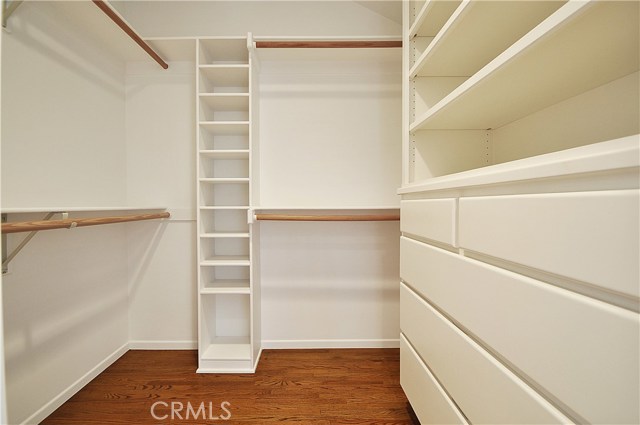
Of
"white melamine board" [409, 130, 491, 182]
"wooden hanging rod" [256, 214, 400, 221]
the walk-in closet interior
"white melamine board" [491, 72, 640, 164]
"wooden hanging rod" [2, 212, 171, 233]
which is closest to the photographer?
the walk-in closet interior

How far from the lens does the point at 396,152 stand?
6.91 feet

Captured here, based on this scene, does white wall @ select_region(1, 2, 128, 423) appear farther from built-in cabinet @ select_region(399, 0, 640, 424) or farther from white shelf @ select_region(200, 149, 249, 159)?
built-in cabinet @ select_region(399, 0, 640, 424)

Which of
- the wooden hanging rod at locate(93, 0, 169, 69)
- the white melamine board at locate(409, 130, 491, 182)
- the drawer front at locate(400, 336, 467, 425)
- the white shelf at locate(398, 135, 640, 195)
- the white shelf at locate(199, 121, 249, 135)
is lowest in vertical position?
the drawer front at locate(400, 336, 467, 425)

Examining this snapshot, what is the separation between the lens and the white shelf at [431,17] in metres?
1.26

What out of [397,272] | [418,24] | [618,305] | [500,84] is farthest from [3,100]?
[397,272]

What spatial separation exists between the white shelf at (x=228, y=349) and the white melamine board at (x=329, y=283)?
0.65 feet

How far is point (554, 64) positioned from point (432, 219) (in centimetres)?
60

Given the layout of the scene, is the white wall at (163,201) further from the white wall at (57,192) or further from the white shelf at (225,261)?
the white shelf at (225,261)

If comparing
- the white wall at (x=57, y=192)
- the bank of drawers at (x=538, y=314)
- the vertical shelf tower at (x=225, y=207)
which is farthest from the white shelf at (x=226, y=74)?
the bank of drawers at (x=538, y=314)

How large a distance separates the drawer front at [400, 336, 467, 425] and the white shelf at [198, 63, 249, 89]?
191 centimetres

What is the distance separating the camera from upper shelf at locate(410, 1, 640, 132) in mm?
630

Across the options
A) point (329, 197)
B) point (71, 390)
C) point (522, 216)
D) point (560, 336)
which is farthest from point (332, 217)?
point (71, 390)

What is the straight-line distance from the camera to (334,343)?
83.2 inches

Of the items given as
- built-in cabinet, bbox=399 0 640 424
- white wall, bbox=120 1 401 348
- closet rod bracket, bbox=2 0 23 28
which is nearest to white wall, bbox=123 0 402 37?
white wall, bbox=120 1 401 348
